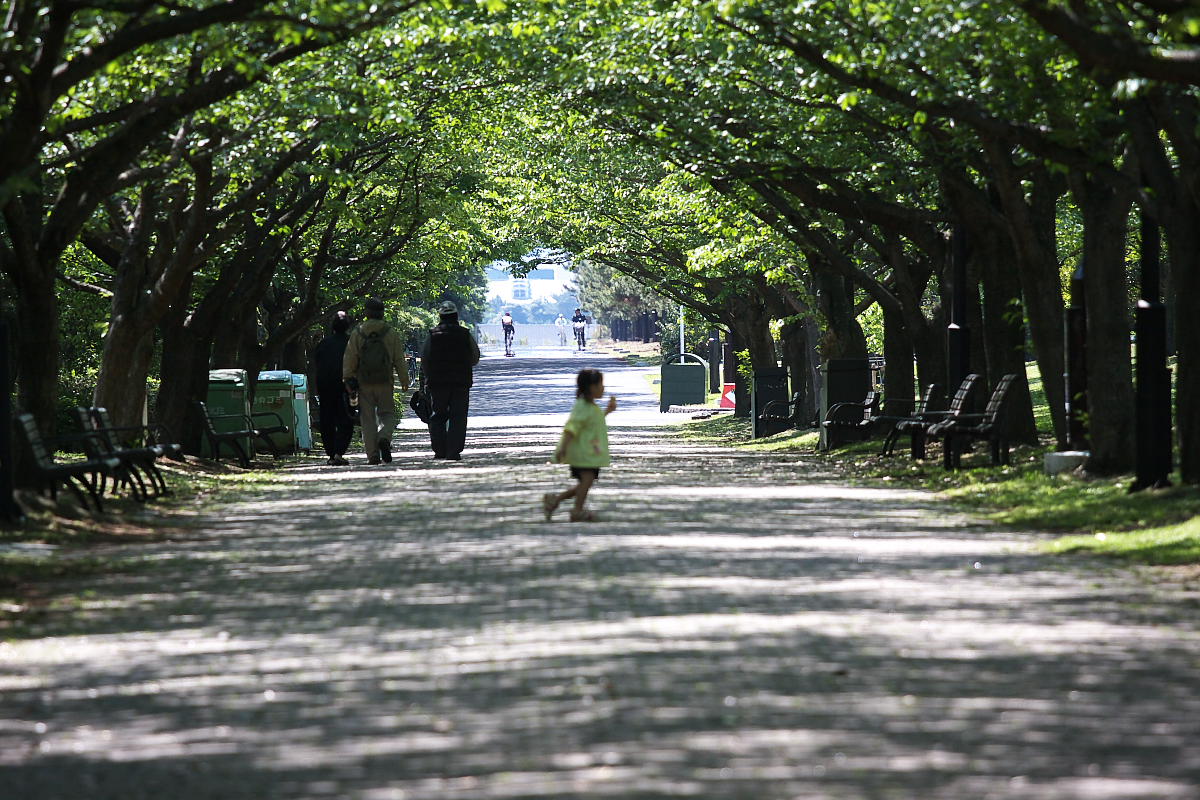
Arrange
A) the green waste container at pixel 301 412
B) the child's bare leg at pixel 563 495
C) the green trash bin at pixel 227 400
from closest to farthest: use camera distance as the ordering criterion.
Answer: the child's bare leg at pixel 563 495
the green trash bin at pixel 227 400
the green waste container at pixel 301 412

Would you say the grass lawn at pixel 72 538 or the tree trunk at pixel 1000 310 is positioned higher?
the tree trunk at pixel 1000 310

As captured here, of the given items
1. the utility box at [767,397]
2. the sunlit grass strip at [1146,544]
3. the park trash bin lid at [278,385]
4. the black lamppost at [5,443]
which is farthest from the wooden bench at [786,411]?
the black lamppost at [5,443]

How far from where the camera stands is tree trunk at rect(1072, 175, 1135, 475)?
1750cm

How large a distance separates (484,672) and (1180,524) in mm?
7047

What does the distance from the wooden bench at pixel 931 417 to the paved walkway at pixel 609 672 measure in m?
7.17

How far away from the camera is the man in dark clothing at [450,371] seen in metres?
22.6

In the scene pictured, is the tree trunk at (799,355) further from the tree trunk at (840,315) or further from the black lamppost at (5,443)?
the black lamppost at (5,443)

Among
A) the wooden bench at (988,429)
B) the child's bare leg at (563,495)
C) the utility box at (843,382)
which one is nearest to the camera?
the child's bare leg at (563,495)

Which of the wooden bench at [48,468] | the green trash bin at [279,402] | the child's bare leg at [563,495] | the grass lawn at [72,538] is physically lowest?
the grass lawn at [72,538]

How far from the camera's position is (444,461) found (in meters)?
23.6

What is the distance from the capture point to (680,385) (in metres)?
48.8

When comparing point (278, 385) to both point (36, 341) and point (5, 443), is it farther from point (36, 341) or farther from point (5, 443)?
point (5, 443)

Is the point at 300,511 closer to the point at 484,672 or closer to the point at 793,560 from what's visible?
the point at 793,560

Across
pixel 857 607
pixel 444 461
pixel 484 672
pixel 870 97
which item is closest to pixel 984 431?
pixel 870 97
